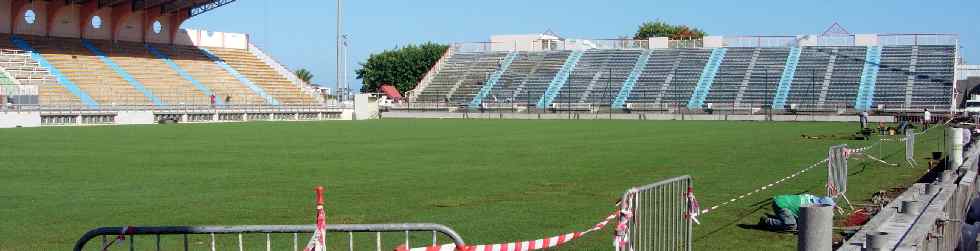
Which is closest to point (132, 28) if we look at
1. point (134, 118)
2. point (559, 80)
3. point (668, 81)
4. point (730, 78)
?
point (134, 118)

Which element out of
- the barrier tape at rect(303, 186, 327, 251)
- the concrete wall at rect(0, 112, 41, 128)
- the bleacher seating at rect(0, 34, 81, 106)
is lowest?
the barrier tape at rect(303, 186, 327, 251)

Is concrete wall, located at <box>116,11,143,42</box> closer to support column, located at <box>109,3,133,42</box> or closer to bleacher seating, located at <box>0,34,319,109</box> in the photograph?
support column, located at <box>109,3,133,42</box>

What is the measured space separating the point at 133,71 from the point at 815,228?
175 feet

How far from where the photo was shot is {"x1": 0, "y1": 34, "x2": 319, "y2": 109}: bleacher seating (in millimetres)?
47750

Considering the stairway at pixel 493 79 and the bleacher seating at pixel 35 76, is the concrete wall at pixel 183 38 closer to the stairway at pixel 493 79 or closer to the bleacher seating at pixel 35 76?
the bleacher seating at pixel 35 76

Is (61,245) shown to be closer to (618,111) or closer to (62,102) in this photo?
(62,102)

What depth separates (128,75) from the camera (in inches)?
2104

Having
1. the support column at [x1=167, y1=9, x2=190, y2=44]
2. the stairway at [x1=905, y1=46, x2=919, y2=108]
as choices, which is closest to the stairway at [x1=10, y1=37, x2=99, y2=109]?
the support column at [x1=167, y1=9, x2=190, y2=44]

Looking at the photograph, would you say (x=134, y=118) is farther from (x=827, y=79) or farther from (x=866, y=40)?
(x=866, y=40)

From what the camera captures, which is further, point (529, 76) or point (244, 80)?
point (529, 76)

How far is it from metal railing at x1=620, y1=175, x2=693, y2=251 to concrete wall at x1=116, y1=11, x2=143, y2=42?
55.2 meters

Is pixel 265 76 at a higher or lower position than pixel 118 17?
lower

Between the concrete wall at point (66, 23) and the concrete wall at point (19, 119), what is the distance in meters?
13.2

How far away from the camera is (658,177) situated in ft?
56.4
